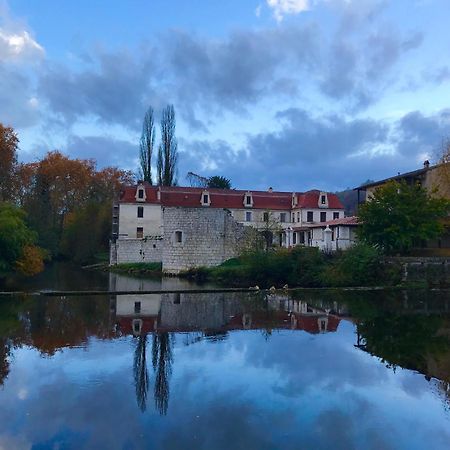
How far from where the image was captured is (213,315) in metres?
17.5

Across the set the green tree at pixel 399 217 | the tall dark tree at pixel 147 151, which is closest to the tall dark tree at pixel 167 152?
the tall dark tree at pixel 147 151

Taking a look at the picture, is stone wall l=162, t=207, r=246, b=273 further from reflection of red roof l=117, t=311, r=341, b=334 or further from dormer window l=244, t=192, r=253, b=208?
reflection of red roof l=117, t=311, r=341, b=334

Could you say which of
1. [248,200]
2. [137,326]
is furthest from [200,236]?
[137,326]

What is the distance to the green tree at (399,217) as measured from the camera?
28.3 metres

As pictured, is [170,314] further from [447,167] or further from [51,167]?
[51,167]

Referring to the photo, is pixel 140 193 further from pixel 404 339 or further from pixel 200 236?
pixel 404 339

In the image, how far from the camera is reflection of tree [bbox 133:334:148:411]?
333 inches

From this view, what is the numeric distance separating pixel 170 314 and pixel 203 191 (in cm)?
3284

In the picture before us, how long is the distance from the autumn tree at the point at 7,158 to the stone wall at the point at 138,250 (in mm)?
10597

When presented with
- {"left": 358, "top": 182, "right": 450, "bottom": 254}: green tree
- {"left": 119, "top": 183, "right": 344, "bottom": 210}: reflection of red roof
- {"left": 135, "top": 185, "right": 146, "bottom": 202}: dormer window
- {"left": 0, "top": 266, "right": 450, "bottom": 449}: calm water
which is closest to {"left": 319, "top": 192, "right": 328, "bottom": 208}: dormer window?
{"left": 119, "top": 183, "right": 344, "bottom": 210}: reflection of red roof

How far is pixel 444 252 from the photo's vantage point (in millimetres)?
32094

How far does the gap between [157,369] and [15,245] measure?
19.2m

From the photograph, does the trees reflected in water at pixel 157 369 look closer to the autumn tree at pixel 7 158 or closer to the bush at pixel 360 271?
the bush at pixel 360 271

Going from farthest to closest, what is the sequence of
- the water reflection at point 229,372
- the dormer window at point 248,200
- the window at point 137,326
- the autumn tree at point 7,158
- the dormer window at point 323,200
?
the dormer window at point 248,200 → the dormer window at point 323,200 → the autumn tree at point 7,158 → the window at point 137,326 → the water reflection at point 229,372
